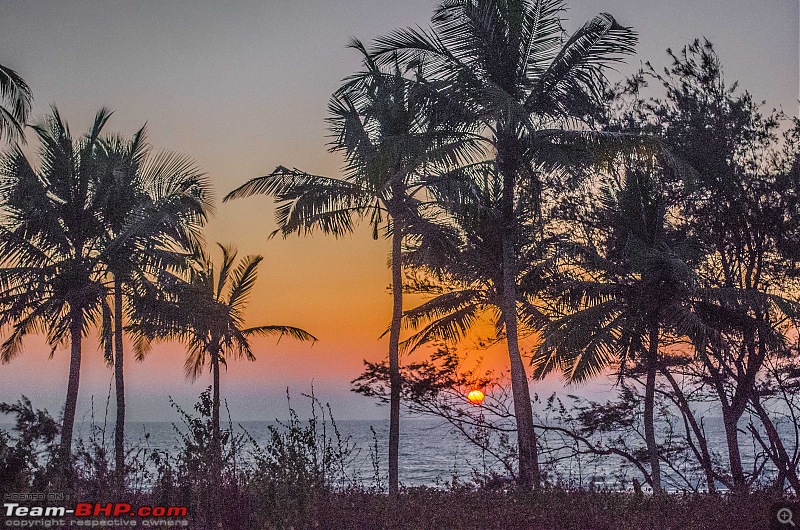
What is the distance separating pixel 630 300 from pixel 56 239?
1354cm

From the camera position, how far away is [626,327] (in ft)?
58.3

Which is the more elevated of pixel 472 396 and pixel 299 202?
pixel 299 202

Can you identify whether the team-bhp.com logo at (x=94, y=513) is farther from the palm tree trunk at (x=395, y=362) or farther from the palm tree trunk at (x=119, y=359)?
the palm tree trunk at (x=119, y=359)

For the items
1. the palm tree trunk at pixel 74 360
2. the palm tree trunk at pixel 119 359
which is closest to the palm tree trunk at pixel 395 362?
the palm tree trunk at pixel 119 359

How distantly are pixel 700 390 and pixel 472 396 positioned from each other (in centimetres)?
687

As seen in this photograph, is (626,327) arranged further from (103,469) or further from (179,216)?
(103,469)

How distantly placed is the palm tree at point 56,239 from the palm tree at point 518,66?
8.21 m

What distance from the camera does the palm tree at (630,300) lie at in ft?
56.6

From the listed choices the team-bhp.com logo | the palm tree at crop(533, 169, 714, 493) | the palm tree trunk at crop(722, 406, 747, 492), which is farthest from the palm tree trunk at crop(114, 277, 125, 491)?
the palm tree trunk at crop(722, 406, 747, 492)

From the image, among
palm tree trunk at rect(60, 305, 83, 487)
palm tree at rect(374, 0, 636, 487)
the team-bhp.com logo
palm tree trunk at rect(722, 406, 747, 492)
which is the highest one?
palm tree at rect(374, 0, 636, 487)

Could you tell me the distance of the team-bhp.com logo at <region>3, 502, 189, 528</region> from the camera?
22.8 feet

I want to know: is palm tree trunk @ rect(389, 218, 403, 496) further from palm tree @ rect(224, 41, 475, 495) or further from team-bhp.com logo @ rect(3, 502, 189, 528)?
team-bhp.com logo @ rect(3, 502, 189, 528)

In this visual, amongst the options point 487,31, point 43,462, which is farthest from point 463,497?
point 487,31

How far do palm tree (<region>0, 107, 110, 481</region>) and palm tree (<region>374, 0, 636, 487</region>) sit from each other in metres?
8.21
